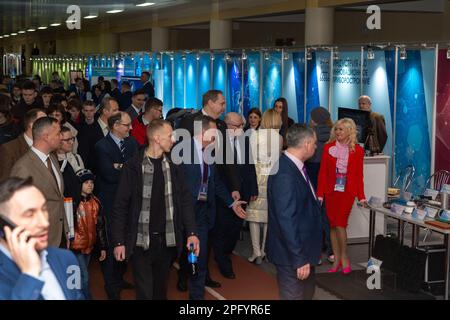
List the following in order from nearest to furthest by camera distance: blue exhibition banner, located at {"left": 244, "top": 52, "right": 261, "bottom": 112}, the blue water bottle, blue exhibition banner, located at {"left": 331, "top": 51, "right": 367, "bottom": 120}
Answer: the blue water bottle < blue exhibition banner, located at {"left": 331, "top": 51, "right": 367, "bottom": 120} < blue exhibition banner, located at {"left": 244, "top": 52, "right": 261, "bottom": 112}

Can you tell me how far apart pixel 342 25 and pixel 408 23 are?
270cm

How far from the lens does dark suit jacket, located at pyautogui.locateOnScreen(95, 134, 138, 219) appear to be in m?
6.22

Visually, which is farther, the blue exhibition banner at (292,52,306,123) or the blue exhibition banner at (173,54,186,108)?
the blue exhibition banner at (173,54,186,108)

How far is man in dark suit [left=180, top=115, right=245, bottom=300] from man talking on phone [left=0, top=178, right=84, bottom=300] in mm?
3077

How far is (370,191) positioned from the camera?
8805 millimetres

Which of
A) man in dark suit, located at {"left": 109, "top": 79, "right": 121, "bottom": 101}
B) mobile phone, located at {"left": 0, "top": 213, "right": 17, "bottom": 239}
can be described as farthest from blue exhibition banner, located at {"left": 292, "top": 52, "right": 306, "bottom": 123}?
mobile phone, located at {"left": 0, "top": 213, "right": 17, "bottom": 239}

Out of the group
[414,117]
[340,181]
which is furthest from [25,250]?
[414,117]

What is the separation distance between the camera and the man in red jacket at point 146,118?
816cm

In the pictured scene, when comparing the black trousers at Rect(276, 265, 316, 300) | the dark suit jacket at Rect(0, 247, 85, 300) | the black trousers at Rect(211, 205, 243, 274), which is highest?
the dark suit jacket at Rect(0, 247, 85, 300)

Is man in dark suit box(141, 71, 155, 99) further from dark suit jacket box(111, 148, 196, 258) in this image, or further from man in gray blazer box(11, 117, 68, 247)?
dark suit jacket box(111, 148, 196, 258)

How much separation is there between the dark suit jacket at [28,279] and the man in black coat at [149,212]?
1927 millimetres

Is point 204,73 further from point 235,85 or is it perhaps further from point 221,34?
point 221,34

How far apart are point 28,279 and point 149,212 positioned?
237cm

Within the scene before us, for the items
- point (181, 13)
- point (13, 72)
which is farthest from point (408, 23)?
point (13, 72)
